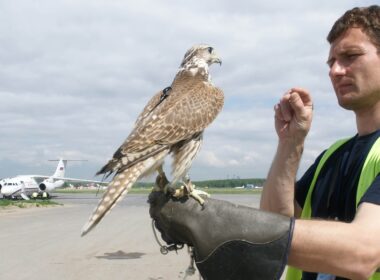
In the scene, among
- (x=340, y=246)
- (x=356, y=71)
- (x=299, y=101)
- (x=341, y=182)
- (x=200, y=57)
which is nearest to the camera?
(x=340, y=246)

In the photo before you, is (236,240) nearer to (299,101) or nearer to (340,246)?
(340,246)

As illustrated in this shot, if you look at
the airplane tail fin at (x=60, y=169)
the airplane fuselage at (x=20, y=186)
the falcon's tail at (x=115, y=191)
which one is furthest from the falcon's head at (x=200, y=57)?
the airplane tail fin at (x=60, y=169)

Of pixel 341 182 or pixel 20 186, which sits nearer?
pixel 341 182

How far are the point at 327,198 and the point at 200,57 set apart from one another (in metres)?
2.85

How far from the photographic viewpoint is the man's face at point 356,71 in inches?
107

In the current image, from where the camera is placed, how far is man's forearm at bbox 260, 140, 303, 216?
326 cm

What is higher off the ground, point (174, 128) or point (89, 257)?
point (174, 128)

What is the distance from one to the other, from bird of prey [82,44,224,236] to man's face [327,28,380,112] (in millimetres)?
1111

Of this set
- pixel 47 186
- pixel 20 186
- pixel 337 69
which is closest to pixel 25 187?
pixel 20 186

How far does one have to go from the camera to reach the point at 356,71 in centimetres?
275

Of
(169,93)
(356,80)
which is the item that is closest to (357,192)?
(356,80)

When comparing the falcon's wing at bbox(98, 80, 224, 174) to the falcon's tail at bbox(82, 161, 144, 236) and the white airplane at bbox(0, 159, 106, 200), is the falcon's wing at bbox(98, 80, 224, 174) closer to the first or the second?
the falcon's tail at bbox(82, 161, 144, 236)

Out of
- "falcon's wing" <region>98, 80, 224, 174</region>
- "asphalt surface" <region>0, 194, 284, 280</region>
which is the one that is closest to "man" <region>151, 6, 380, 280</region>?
"falcon's wing" <region>98, 80, 224, 174</region>

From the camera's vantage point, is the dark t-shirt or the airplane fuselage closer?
the dark t-shirt
